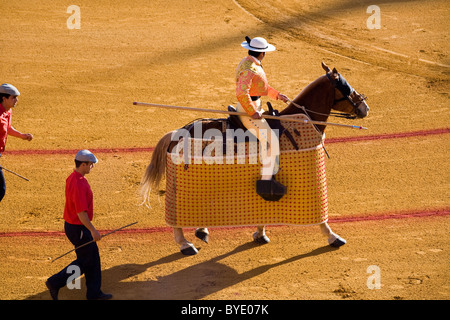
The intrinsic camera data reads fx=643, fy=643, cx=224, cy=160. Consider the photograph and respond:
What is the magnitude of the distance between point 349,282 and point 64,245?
3.52 meters

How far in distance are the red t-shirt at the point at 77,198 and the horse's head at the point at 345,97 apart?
122 inches

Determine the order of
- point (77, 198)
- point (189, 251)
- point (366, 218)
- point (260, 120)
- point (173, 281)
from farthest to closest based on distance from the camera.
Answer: point (366, 218)
point (189, 251)
point (260, 120)
point (173, 281)
point (77, 198)

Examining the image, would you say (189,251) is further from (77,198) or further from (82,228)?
(77,198)

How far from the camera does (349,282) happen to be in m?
7.15

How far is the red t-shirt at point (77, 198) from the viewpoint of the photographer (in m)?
6.45

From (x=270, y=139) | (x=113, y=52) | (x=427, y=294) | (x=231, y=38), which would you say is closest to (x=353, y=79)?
(x=231, y=38)

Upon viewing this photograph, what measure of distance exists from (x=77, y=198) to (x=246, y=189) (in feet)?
6.93

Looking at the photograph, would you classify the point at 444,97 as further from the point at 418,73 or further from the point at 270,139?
the point at 270,139

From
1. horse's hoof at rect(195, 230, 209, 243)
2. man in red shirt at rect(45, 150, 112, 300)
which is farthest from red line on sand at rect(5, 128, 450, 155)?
man in red shirt at rect(45, 150, 112, 300)

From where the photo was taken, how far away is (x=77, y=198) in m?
6.45

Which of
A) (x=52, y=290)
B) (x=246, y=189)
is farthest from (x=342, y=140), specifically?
(x=52, y=290)

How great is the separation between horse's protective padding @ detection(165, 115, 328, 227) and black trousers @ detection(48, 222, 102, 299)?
4.28 feet

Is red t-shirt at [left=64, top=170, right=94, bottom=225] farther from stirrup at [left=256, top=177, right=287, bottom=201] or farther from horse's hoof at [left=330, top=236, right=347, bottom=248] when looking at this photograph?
horse's hoof at [left=330, top=236, right=347, bottom=248]

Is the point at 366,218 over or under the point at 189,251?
over
